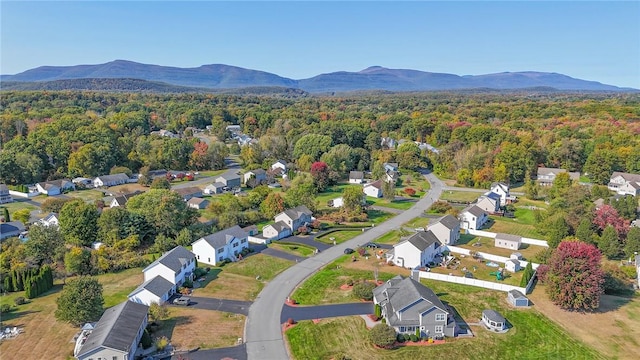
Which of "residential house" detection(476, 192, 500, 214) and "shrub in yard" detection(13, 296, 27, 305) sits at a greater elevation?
"residential house" detection(476, 192, 500, 214)

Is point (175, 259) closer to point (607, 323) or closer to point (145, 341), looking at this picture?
point (145, 341)

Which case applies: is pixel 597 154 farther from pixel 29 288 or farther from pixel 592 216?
pixel 29 288

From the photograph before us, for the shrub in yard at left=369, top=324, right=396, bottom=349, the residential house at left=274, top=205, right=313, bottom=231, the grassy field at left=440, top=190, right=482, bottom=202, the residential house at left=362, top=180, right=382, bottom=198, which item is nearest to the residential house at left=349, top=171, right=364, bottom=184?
the residential house at left=362, top=180, right=382, bottom=198

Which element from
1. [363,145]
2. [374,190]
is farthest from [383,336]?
[363,145]

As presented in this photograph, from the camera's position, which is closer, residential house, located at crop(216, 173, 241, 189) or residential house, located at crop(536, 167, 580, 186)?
residential house, located at crop(216, 173, 241, 189)

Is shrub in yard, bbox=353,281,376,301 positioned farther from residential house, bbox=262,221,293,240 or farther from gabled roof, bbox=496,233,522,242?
gabled roof, bbox=496,233,522,242

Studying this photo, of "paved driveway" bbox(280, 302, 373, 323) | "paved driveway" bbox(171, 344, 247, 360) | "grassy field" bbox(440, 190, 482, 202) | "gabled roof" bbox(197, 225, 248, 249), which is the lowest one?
"grassy field" bbox(440, 190, 482, 202)

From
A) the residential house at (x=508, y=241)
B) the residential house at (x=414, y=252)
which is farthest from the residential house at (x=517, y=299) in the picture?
the residential house at (x=508, y=241)

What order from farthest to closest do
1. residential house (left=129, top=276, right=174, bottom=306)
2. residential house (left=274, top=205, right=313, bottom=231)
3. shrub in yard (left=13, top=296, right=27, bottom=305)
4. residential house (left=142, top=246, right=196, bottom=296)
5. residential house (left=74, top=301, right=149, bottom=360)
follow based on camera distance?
residential house (left=274, top=205, right=313, bottom=231) → residential house (left=142, top=246, right=196, bottom=296) → shrub in yard (left=13, top=296, right=27, bottom=305) → residential house (left=129, top=276, right=174, bottom=306) → residential house (left=74, top=301, right=149, bottom=360)
